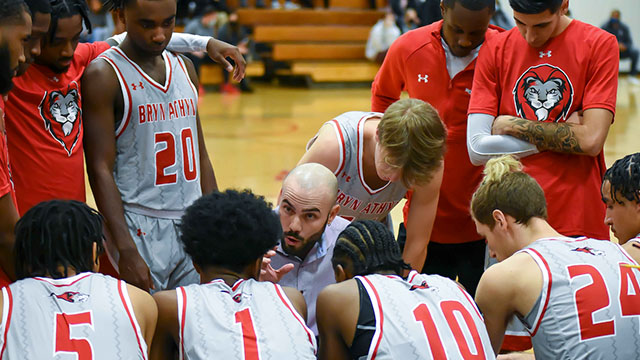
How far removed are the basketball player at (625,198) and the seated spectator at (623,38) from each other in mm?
16086

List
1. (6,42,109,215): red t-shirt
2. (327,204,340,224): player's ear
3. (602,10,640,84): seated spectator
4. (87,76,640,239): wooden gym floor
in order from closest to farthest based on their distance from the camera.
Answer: (6,42,109,215): red t-shirt < (327,204,340,224): player's ear < (87,76,640,239): wooden gym floor < (602,10,640,84): seated spectator

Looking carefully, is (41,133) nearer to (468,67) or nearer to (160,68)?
(160,68)

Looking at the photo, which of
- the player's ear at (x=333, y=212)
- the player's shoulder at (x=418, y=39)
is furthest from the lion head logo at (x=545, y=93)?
the player's ear at (x=333, y=212)

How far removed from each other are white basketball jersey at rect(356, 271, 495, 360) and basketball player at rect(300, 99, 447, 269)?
32.5 inches

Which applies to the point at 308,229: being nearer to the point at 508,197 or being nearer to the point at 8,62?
the point at 508,197

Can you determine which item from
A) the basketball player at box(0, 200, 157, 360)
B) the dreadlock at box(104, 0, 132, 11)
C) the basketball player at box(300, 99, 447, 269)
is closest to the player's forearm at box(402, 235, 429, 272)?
the basketball player at box(300, 99, 447, 269)

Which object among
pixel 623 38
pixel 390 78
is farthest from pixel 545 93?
pixel 623 38

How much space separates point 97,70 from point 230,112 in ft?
32.8

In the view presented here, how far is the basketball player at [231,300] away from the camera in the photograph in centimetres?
210

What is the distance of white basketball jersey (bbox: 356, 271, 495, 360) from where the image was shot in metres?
2.12

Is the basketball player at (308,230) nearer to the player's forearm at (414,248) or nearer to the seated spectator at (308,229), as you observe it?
the seated spectator at (308,229)

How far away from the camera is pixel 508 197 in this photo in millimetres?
2562

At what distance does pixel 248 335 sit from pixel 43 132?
50.9 inches

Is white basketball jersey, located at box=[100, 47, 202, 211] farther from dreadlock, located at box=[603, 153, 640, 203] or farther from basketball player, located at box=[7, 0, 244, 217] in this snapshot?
dreadlock, located at box=[603, 153, 640, 203]
